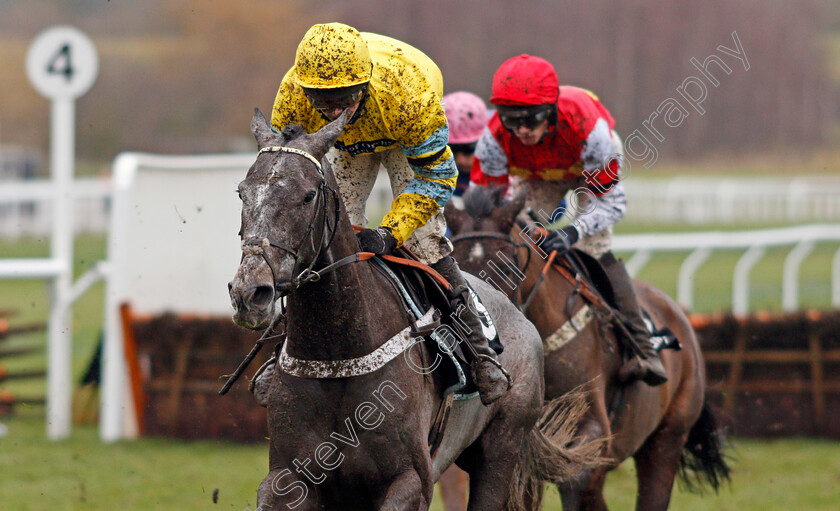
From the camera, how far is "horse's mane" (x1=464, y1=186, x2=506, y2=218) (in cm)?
486

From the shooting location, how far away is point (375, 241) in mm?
3506

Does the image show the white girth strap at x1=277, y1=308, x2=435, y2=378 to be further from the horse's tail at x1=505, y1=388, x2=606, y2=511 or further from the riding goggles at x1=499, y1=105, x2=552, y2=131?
the riding goggles at x1=499, y1=105, x2=552, y2=131

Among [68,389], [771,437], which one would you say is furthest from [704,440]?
[68,389]

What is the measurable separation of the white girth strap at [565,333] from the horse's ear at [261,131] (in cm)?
214

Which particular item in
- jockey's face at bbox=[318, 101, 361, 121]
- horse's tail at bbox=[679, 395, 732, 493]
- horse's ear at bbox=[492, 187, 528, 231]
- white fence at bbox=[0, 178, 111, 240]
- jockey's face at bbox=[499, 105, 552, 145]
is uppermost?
jockey's face at bbox=[318, 101, 361, 121]

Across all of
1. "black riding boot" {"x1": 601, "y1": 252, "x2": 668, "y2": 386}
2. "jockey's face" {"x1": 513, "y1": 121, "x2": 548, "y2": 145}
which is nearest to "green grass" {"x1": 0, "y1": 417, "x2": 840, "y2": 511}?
"black riding boot" {"x1": 601, "y1": 252, "x2": 668, "y2": 386}

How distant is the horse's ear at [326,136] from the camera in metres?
3.06

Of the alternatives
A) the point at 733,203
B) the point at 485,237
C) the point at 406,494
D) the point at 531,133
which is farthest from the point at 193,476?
the point at 733,203

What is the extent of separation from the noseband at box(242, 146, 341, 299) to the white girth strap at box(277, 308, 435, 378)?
0.30 metres

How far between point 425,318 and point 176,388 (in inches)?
176

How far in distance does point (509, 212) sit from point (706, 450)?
230 cm

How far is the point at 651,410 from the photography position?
5.57m

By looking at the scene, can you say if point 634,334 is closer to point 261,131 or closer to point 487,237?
point 487,237

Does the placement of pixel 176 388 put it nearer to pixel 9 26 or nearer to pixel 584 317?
pixel 584 317
